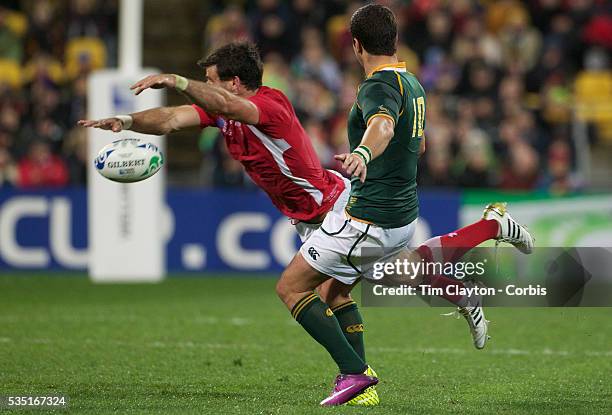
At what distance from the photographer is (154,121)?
7.15 m

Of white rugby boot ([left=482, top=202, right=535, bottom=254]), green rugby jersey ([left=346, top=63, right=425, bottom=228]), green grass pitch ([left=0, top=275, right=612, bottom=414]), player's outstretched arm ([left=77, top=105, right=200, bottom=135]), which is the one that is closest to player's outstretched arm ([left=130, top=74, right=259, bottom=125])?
player's outstretched arm ([left=77, top=105, right=200, bottom=135])

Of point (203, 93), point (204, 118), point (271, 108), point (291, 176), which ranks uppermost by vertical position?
point (203, 93)

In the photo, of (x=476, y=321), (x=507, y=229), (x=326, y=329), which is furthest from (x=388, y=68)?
(x=476, y=321)

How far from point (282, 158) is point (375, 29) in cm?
111

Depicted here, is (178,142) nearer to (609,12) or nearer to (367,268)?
(609,12)

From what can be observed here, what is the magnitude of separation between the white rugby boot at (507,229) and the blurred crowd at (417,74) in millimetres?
8574

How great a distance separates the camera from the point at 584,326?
1066cm

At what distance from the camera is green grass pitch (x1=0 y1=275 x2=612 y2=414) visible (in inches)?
278

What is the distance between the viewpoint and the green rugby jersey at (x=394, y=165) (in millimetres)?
6672

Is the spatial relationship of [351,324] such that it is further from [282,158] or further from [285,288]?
[282,158]

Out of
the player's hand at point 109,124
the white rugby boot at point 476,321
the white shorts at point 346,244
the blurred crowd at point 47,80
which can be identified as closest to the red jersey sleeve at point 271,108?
the white shorts at point 346,244

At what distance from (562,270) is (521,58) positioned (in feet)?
37.8

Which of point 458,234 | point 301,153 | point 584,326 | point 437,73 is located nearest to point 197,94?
point 301,153

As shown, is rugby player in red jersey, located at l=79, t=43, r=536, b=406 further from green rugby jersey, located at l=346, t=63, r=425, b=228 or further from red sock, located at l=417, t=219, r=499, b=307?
green rugby jersey, located at l=346, t=63, r=425, b=228
